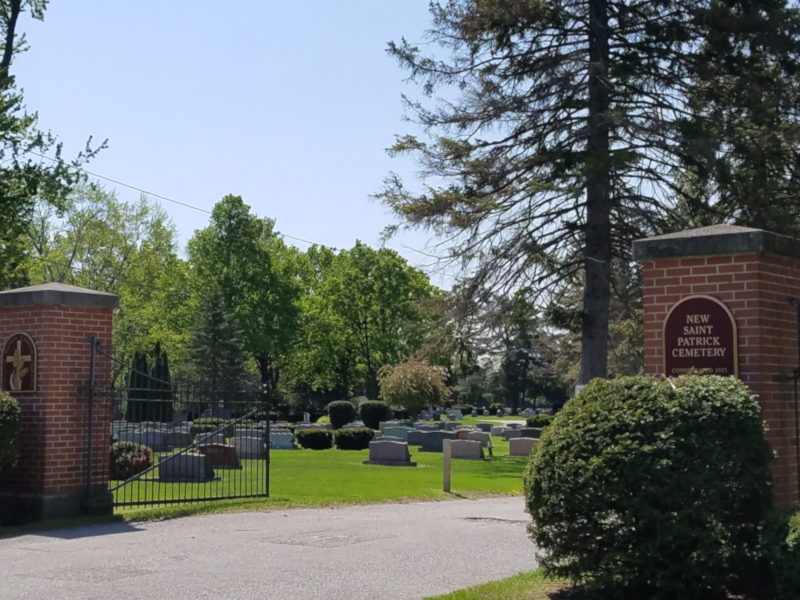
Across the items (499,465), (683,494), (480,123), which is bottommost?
(499,465)

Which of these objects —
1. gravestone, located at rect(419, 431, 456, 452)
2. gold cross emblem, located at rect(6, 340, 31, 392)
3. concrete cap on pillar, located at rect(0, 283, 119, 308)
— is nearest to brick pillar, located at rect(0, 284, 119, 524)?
concrete cap on pillar, located at rect(0, 283, 119, 308)

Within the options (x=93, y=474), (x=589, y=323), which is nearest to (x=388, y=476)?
(x=589, y=323)

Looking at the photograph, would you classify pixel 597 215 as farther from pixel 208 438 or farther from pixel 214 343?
pixel 214 343

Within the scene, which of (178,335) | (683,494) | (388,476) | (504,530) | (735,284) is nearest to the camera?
(683,494)

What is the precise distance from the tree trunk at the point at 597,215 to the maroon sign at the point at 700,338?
14033 mm

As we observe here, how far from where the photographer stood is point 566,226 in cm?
2412

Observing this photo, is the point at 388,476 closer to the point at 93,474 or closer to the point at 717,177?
the point at 93,474

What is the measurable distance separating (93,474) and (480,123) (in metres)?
14.5

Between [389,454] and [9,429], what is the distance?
43.6 feet

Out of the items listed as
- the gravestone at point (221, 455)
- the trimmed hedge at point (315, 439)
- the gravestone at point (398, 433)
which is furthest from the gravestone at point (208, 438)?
the gravestone at point (398, 433)

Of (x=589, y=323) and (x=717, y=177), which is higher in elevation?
(x=717, y=177)

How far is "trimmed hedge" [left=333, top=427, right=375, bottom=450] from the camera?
31.5 meters

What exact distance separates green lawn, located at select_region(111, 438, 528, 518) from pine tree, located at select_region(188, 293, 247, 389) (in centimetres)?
2707

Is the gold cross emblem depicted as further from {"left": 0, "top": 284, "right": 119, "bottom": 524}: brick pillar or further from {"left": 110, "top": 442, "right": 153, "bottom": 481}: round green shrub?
{"left": 110, "top": 442, "right": 153, "bottom": 481}: round green shrub
